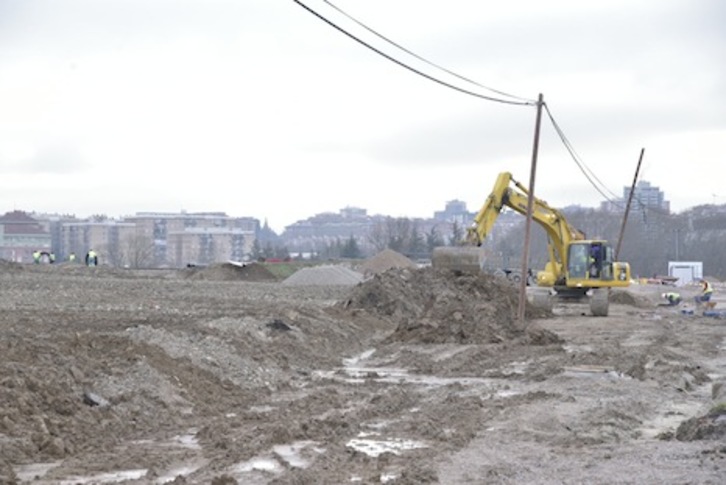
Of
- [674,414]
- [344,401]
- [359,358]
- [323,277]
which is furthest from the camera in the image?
[323,277]

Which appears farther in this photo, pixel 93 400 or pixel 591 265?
pixel 591 265

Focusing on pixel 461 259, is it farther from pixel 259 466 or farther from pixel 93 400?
pixel 259 466

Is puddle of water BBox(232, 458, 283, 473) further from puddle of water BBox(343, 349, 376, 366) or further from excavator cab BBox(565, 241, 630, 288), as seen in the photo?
excavator cab BBox(565, 241, 630, 288)

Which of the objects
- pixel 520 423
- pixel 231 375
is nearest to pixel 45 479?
pixel 520 423

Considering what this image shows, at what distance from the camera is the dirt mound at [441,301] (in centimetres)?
2722

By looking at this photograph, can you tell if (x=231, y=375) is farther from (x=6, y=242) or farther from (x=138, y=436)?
(x=6, y=242)

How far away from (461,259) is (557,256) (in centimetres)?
725

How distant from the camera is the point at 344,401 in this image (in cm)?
1593

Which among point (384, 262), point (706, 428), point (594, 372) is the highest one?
point (384, 262)

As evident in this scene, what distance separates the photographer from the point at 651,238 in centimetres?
12244

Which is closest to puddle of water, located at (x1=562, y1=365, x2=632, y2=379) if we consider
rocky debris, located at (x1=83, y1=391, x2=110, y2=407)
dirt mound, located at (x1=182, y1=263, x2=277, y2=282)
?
rocky debris, located at (x1=83, y1=391, x2=110, y2=407)

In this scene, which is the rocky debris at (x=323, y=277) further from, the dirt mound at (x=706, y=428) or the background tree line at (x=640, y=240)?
the dirt mound at (x=706, y=428)

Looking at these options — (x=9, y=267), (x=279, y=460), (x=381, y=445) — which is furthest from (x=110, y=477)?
(x=9, y=267)

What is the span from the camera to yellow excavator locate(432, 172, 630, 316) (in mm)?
35406
